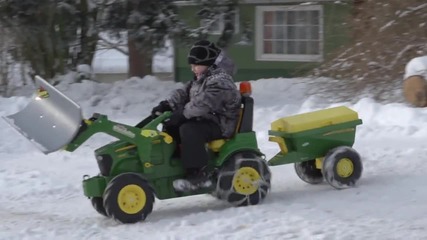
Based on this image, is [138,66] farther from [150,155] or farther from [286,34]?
[150,155]

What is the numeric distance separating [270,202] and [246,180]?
1.05 ft

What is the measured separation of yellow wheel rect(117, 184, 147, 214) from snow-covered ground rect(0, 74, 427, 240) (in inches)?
5.7

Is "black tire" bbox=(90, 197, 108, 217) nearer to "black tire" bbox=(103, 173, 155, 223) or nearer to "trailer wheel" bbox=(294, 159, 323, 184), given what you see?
"black tire" bbox=(103, 173, 155, 223)

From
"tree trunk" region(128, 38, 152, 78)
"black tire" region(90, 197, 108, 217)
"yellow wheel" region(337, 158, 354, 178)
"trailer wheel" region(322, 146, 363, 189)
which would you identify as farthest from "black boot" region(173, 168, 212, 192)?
"tree trunk" region(128, 38, 152, 78)

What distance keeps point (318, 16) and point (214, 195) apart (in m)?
13.8

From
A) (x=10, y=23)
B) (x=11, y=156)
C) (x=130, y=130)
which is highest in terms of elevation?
(x=10, y=23)

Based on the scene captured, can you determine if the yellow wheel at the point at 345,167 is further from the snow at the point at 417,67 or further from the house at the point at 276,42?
the house at the point at 276,42

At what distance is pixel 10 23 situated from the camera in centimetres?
1437

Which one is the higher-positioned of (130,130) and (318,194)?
(130,130)

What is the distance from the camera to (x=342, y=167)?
7.82 meters

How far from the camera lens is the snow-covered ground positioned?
21.2 ft

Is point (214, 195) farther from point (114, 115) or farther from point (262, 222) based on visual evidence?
point (114, 115)

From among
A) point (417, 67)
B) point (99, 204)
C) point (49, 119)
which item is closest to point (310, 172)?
point (99, 204)

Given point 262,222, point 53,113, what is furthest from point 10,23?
point 262,222
